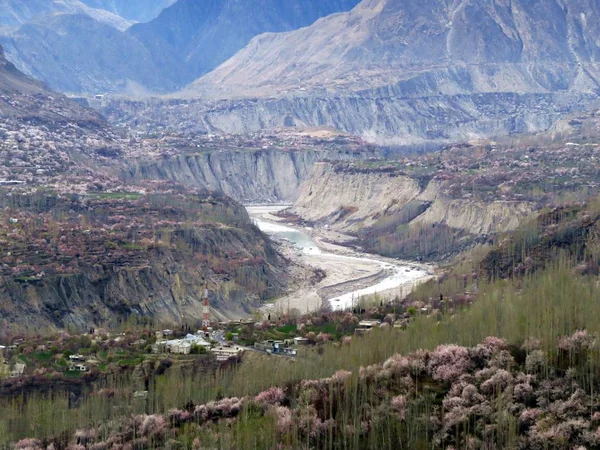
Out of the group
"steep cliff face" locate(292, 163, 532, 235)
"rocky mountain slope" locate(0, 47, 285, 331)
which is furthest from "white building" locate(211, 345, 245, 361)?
"steep cliff face" locate(292, 163, 532, 235)

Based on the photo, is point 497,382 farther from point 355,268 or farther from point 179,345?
point 355,268

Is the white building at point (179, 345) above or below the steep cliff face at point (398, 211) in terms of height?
below

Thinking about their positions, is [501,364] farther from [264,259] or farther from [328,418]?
[264,259]

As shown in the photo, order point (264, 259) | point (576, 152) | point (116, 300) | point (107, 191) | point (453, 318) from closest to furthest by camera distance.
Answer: point (453, 318) → point (116, 300) → point (264, 259) → point (107, 191) → point (576, 152)

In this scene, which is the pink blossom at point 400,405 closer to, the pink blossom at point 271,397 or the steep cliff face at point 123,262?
the pink blossom at point 271,397

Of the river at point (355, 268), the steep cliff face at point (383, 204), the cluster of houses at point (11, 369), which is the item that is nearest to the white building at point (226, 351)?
the cluster of houses at point (11, 369)

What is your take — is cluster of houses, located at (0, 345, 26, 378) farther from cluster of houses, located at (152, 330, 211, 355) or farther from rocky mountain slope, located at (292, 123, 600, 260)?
rocky mountain slope, located at (292, 123, 600, 260)

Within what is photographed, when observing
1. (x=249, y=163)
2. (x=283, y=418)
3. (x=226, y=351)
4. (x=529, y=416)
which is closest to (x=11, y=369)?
(x=226, y=351)

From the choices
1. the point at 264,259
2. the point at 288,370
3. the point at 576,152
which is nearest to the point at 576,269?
the point at 288,370
